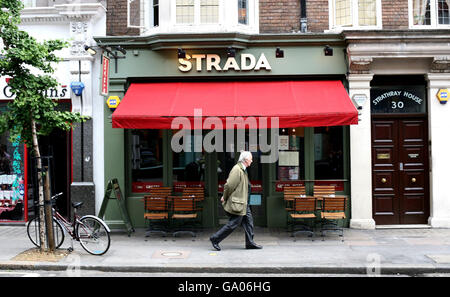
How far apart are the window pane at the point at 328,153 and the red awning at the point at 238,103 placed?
1.14 meters

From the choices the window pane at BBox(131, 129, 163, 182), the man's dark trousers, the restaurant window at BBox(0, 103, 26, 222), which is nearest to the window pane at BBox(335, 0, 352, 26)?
the window pane at BBox(131, 129, 163, 182)

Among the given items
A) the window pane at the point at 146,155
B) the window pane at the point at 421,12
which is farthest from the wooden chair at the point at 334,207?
the window pane at the point at 421,12

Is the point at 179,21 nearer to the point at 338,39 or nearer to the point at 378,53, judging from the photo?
the point at 338,39

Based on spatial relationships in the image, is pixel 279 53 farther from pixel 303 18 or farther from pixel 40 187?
pixel 40 187

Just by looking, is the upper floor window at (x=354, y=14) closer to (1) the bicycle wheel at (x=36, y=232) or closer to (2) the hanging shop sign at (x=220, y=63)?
(2) the hanging shop sign at (x=220, y=63)

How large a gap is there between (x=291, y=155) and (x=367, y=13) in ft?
13.0

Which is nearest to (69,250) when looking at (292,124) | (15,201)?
(15,201)

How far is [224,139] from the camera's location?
1113cm

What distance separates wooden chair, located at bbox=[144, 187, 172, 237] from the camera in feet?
32.6

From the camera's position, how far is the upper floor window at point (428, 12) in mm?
11125

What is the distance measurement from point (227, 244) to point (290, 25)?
216 inches

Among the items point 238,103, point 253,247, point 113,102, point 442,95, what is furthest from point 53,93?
point 442,95

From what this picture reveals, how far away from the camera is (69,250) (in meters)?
8.53

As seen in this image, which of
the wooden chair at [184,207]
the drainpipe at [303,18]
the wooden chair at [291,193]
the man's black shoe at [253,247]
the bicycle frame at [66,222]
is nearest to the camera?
the bicycle frame at [66,222]
